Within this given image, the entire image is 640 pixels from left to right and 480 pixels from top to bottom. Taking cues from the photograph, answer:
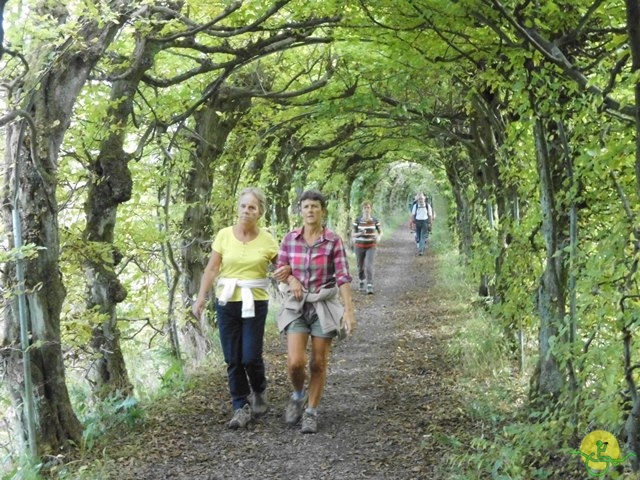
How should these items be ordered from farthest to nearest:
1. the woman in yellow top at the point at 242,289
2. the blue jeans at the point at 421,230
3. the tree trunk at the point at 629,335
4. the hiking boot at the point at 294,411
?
the blue jeans at the point at 421,230 < the hiking boot at the point at 294,411 < the woman in yellow top at the point at 242,289 < the tree trunk at the point at 629,335

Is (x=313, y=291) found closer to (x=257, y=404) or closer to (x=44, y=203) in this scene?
(x=257, y=404)

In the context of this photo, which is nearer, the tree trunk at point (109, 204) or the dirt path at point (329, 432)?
the dirt path at point (329, 432)

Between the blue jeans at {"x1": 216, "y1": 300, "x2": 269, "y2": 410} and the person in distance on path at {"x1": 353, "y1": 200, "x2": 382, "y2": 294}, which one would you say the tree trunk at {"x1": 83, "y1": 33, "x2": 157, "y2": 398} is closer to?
the blue jeans at {"x1": 216, "y1": 300, "x2": 269, "y2": 410}

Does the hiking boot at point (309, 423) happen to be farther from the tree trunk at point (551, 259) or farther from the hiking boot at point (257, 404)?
the tree trunk at point (551, 259)

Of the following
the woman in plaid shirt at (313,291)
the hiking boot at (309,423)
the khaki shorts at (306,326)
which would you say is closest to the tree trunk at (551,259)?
the woman in plaid shirt at (313,291)

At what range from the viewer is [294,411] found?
16.5ft

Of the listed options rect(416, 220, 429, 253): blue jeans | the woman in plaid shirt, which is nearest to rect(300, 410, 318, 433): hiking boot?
the woman in plaid shirt

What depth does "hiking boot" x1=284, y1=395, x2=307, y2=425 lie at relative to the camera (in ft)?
16.4

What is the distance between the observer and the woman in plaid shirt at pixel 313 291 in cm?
472

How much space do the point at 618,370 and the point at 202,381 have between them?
14.2ft

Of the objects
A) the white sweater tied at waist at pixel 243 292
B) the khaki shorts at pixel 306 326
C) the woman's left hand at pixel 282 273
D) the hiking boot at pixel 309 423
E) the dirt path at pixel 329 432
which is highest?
the woman's left hand at pixel 282 273
